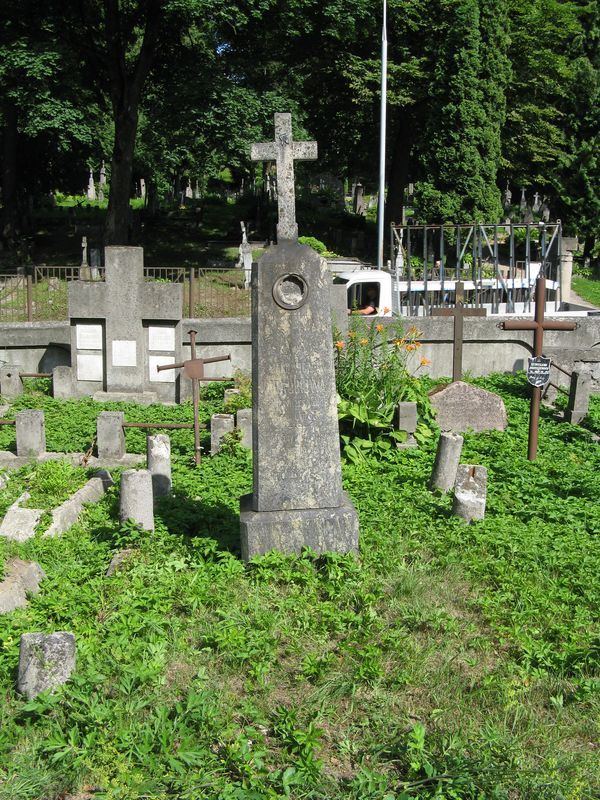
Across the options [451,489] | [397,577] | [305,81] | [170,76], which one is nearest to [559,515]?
[451,489]

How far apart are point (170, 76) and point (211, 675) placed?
22863mm

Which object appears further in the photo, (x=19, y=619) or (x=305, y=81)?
(x=305, y=81)

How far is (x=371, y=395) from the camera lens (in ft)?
38.4

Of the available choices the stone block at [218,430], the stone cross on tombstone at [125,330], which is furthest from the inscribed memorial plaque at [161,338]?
the stone block at [218,430]

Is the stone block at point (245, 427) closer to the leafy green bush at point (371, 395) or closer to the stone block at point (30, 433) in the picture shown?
the leafy green bush at point (371, 395)

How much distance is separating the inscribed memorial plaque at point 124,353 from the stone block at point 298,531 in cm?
834

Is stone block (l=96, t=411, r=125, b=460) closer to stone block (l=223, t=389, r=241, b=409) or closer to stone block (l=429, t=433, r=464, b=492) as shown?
stone block (l=223, t=389, r=241, b=409)

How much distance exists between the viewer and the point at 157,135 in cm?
2472

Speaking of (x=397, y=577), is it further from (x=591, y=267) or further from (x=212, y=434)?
(x=591, y=267)

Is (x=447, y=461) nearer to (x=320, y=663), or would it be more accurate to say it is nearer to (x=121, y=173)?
(x=320, y=663)

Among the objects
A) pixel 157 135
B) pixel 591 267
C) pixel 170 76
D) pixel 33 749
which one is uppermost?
pixel 170 76

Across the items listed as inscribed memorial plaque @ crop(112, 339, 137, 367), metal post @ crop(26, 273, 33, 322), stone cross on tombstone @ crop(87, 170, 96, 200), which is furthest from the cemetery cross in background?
stone cross on tombstone @ crop(87, 170, 96, 200)

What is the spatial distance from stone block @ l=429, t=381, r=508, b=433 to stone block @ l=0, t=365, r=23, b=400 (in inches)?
276

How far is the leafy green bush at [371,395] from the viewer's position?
37.5 feet
